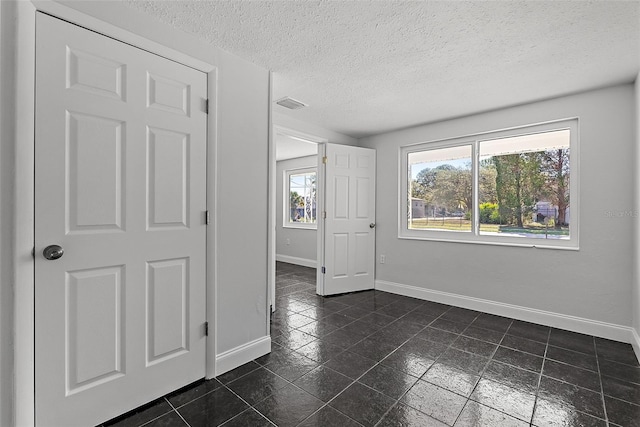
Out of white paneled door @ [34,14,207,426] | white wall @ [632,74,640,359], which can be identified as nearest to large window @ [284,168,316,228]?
white paneled door @ [34,14,207,426]

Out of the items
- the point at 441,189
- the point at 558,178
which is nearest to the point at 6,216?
the point at 441,189

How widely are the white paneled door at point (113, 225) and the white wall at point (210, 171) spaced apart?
2.1 inches

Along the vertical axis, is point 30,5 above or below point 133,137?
above

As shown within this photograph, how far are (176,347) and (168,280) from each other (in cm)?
43

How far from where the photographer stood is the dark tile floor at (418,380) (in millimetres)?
1660

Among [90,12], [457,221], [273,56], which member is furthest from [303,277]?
[90,12]

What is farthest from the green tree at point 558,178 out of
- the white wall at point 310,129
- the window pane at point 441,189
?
the white wall at point 310,129

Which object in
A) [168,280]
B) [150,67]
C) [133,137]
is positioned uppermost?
[150,67]

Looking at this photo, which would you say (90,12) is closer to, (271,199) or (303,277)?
(271,199)

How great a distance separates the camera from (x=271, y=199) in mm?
2574

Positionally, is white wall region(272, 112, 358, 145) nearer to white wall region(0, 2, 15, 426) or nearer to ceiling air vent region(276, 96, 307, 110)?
ceiling air vent region(276, 96, 307, 110)

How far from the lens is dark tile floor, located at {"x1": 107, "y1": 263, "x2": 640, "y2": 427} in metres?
1.66

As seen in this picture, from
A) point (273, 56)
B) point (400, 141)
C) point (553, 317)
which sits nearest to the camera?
point (273, 56)

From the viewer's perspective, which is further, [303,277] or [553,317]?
[303,277]
